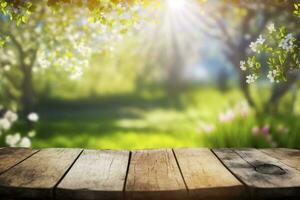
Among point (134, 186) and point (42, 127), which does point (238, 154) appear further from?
point (42, 127)

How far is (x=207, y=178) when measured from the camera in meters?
2.97

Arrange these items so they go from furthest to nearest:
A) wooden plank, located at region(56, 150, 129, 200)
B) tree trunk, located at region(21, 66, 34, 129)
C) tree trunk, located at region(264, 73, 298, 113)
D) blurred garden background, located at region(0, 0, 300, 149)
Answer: tree trunk, located at region(21, 66, 34, 129) → tree trunk, located at region(264, 73, 298, 113) → blurred garden background, located at region(0, 0, 300, 149) → wooden plank, located at region(56, 150, 129, 200)

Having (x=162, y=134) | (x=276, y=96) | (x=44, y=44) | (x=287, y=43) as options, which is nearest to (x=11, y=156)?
(x=287, y=43)

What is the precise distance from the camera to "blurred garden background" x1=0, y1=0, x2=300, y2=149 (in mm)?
5332

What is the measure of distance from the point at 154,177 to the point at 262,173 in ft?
2.38

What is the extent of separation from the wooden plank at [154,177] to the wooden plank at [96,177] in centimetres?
6

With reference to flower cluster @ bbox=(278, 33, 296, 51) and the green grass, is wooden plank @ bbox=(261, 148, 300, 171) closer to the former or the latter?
flower cluster @ bbox=(278, 33, 296, 51)

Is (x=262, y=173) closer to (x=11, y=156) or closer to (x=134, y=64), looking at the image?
(x=11, y=156)

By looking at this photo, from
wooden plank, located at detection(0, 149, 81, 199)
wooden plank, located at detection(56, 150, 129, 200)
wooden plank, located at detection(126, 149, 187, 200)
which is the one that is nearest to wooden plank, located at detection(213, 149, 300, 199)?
wooden plank, located at detection(126, 149, 187, 200)

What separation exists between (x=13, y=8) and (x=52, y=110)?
18.3 metres

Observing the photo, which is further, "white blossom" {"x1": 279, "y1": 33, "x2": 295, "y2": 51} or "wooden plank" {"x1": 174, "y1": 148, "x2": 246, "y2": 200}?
"white blossom" {"x1": 279, "y1": 33, "x2": 295, "y2": 51}

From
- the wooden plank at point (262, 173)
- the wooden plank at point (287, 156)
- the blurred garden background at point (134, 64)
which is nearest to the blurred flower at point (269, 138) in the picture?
the blurred garden background at point (134, 64)

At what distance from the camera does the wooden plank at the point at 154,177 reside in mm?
2721

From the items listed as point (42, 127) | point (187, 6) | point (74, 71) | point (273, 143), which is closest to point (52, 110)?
point (42, 127)
